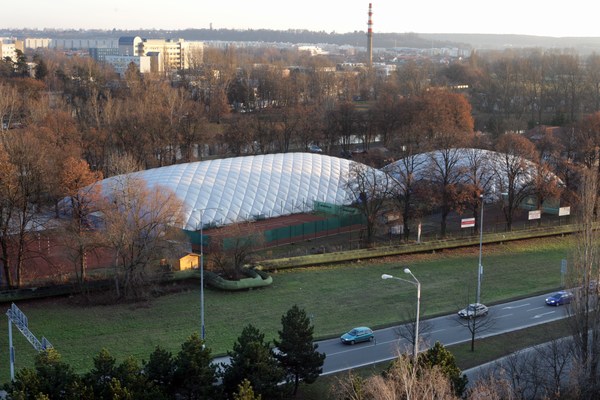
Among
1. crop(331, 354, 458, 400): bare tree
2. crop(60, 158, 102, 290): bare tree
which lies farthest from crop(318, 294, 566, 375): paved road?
crop(60, 158, 102, 290): bare tree

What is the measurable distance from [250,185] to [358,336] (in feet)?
80.7

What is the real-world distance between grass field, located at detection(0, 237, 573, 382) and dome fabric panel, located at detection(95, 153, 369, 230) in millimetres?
10495

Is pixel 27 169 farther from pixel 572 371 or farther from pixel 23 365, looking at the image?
pixel 572 371

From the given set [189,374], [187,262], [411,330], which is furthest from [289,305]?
[189,374]

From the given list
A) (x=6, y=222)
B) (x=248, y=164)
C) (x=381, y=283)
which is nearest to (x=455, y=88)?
(x=248, y=164)

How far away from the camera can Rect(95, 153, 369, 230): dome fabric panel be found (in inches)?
1897

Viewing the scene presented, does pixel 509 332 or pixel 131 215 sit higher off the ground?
pixel 131 215

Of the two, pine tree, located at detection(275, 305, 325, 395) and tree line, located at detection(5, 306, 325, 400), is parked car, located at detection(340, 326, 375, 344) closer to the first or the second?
tree line, located at detection(5, 306, 325, 400)

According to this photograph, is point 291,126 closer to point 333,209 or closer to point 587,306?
point 333,209

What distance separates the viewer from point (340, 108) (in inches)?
3371

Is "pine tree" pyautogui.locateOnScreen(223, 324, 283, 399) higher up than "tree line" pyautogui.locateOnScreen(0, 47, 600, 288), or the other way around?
"tree line" pyautogui.locateOnScreen(0, 47, 600, 288)

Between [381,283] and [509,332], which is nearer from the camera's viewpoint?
[509,332]

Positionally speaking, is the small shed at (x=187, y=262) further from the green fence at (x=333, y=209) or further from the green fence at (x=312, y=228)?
the green fence at (x=333, y=209)

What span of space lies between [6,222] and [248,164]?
23.1m
